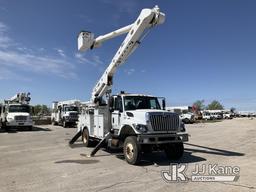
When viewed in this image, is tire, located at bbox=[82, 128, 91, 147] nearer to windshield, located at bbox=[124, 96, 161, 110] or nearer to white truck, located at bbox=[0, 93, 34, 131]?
windshield, located at bbox=[124, 96, 161, 110]

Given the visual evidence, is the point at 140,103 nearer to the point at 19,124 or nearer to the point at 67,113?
the point at 19,124

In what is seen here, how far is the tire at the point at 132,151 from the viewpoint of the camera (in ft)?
35.3

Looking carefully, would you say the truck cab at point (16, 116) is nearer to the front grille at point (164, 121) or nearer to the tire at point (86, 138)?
the tire at point (86, 138)

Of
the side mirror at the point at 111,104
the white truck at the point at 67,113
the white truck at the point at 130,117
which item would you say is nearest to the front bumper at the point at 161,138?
the white truck at the point at 130,117

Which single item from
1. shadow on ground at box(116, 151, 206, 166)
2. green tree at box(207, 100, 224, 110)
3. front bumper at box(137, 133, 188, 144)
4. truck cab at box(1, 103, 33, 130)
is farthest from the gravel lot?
green tree at box(207, 100, 224, 110)

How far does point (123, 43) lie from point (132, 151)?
5.57 m

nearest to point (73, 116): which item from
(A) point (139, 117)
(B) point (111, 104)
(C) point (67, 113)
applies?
(C) point (67, 113)

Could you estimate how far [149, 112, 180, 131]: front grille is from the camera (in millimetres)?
11312

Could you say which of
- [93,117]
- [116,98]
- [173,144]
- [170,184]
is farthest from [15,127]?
[170,184]

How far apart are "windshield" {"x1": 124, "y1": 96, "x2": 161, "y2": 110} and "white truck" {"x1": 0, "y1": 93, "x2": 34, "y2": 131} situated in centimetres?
2000

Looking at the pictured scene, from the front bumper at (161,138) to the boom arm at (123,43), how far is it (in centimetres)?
474

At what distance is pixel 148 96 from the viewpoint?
13.6 m

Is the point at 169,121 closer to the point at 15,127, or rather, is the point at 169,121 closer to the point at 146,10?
the point at 146,10

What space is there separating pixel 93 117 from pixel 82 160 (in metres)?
4.05
